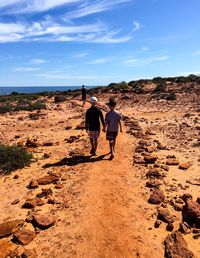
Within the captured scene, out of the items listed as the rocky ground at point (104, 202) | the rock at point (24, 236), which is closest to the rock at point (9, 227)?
the rocky ground at point (104, 202)

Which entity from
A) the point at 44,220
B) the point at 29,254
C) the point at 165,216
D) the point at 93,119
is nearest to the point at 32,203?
the point at 44,220

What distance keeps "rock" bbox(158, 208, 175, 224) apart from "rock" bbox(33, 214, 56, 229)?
2.37 metres

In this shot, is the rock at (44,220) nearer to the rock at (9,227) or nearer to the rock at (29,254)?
the rock at (9,227)

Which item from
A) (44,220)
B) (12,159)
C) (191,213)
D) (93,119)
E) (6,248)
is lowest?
(6,248)

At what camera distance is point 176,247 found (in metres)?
6.04

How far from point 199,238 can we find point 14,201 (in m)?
4.56

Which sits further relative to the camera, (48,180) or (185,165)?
(185,165)

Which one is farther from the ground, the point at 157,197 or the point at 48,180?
the point at 157,197

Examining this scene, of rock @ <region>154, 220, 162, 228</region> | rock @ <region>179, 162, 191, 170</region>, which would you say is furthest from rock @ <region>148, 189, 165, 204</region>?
rock @ <region>179, 162, 191, 170</region>

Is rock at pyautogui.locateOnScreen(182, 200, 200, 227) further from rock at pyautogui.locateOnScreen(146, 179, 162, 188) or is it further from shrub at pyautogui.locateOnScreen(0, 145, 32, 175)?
shrub at pyautogui.locateOnScreen(0, 145, 32, 175)

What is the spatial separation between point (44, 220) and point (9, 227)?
74 cm

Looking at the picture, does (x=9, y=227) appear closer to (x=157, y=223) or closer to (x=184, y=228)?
(x=157, y=223)

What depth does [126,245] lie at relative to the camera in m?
6.12

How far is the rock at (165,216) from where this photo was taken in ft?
23.3
